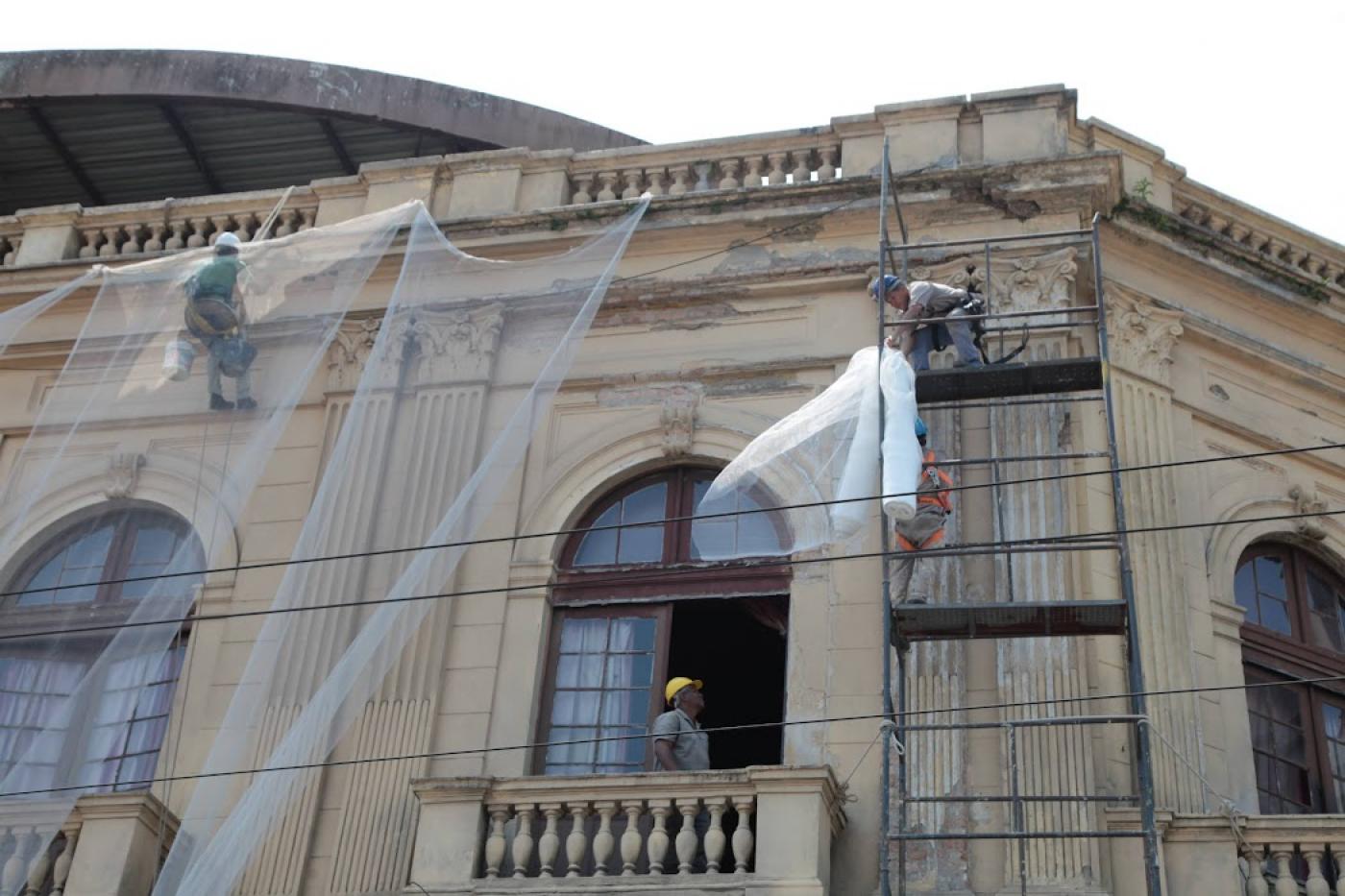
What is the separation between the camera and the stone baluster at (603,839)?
11680 mm

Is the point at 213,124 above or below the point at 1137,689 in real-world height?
above

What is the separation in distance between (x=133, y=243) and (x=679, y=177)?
4984mm

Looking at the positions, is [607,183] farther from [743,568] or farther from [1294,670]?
[1294,670]

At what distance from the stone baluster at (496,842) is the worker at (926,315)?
401 cm

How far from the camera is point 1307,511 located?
1455cm

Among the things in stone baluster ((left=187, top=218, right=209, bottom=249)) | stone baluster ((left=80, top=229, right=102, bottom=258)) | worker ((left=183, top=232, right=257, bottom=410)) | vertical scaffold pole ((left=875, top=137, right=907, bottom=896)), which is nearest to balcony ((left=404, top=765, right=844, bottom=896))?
vertical scaffold pole ((left=875, top=137, right=907, bottom=896))

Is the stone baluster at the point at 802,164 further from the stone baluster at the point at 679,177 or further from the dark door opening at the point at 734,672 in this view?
the dark door opening at the point at 734,672

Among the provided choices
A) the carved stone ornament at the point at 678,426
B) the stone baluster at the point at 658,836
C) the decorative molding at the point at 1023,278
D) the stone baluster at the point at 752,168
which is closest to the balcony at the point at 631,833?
the stone baluster at the point at 658,836

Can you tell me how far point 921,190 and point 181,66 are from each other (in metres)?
9.32

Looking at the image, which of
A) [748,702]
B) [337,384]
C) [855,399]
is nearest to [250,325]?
[337,384]

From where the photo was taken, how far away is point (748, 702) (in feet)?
57.0

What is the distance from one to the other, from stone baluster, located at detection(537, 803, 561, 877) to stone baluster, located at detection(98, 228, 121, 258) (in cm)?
753

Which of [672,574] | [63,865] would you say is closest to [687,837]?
[672,574]

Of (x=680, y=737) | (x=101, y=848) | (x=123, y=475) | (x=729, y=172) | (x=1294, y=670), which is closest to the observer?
(x=101, y=848)
